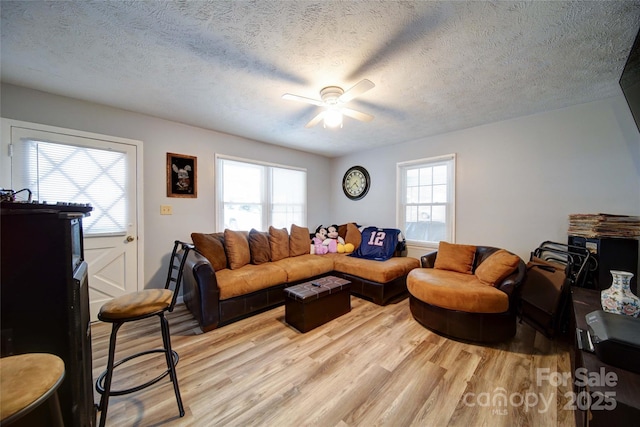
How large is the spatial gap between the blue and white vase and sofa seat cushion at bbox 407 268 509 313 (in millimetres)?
648

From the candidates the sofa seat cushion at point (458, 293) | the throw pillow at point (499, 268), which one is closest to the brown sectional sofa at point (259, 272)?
the sofa seat cushion at point (458, 293)

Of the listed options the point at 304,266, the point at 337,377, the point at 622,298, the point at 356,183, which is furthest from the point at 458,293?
the point at 356,183

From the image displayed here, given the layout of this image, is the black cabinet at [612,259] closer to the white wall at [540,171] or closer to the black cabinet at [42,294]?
the white wall at [540,171]

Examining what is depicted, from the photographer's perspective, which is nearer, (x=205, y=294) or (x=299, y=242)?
(x=205, y=294)

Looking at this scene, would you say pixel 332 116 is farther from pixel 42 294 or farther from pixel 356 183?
pixel 356 183

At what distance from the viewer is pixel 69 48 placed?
174 centimetres

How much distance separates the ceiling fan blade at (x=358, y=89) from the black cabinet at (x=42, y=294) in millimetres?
1879

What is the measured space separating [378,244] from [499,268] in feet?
5.75

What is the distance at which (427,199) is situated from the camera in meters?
3.84

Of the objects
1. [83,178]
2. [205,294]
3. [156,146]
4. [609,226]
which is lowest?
[205,294]

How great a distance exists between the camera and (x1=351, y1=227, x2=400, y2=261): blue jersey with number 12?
3.74 m

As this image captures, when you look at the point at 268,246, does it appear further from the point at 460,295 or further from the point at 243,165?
the point at 460,295

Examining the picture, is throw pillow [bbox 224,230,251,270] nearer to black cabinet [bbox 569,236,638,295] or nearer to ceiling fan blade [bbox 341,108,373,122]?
ceiling fan blade [bbox 341,108,373,122]

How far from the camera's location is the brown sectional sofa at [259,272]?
8.06 ft
